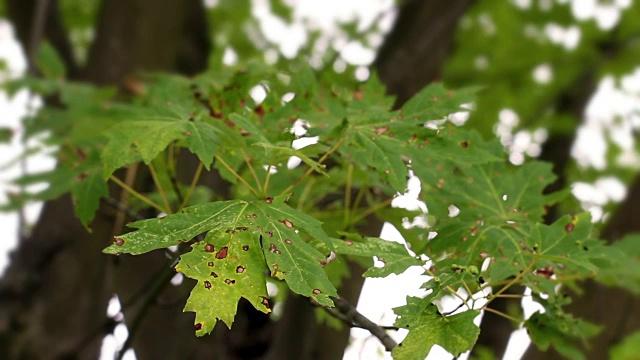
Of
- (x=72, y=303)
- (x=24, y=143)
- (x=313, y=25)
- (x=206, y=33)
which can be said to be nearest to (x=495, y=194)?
(x=24, y=143)

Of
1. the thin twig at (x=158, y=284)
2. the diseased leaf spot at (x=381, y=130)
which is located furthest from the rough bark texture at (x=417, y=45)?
the thin twig at (x=158, y=284)

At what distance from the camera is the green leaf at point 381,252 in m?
0.77

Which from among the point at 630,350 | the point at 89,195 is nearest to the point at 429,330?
the point at 89,195

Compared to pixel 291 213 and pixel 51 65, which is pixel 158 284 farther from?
pixel 51 65

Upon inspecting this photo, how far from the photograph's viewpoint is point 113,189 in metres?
1.92

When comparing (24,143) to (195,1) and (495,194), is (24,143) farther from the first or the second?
(195,1)

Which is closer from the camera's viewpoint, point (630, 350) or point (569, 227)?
point (569, 227)

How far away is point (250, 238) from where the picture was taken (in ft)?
2.27

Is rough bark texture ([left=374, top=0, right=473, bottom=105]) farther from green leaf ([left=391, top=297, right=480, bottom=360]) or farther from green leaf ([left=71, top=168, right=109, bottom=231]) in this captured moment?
green leaf ([left=391, top=297, right=480, bottom=360])

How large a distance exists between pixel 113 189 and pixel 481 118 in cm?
277

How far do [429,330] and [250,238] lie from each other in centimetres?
23

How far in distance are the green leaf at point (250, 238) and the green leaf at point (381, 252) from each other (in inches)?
2.6

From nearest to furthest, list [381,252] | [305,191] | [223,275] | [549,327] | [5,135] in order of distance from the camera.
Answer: [223,275] < [381,252] < [549,327] < [305,191] < [5,135]

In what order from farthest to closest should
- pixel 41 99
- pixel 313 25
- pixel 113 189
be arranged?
pixel 313 25 → pixel 41 99 → pixel 113 189
